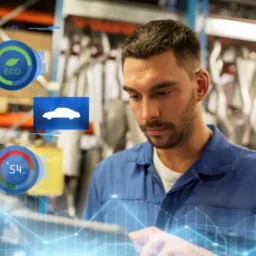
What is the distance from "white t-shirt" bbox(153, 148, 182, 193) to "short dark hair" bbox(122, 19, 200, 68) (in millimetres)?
274

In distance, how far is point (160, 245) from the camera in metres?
1.10

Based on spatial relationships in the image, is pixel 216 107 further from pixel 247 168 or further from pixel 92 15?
pixel 92 15

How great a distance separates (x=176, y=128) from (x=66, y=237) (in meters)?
0.42

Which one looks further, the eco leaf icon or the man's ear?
the eco leaf icon

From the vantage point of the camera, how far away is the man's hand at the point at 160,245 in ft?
3.55

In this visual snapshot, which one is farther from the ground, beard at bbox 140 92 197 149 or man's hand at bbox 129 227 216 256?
beard at bbox 140 92 197 149

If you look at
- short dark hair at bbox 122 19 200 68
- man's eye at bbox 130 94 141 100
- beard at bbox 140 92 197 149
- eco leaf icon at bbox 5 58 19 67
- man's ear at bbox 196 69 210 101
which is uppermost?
short dark hair at bbox 122 19 200 68

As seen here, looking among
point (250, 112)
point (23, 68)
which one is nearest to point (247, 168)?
point (250, 112)

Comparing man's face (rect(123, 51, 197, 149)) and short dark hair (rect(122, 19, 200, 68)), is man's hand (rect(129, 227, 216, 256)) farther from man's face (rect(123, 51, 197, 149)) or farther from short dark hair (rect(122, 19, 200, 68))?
short dark hair (rect(122, 19, 200, 68))

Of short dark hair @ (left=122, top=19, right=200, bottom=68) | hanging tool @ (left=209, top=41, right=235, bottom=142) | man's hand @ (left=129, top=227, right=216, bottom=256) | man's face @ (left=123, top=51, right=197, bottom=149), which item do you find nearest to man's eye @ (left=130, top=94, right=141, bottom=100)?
man's face @ (left=123, top=51, right=197, bottom=149)

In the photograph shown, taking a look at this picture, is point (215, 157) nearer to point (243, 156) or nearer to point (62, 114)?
point (243, 156)

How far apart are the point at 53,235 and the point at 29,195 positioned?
13 cm

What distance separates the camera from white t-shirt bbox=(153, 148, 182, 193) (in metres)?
1.11
